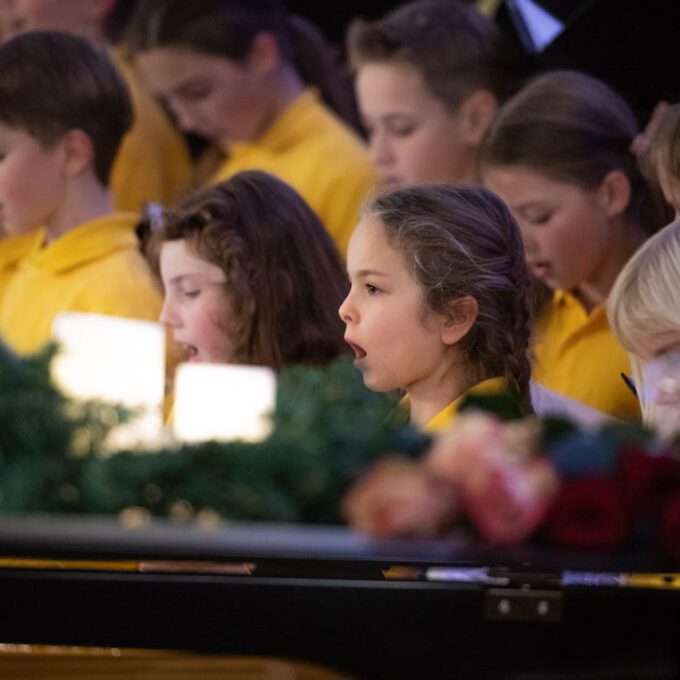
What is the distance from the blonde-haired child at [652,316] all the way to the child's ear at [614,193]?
14cm

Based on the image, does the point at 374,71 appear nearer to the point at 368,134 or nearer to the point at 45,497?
the point at 368,134

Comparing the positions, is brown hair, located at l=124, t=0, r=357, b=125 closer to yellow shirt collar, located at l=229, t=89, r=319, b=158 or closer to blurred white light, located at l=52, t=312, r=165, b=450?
yellow shirt collar, located at l=229, t=89, r=319, b=158

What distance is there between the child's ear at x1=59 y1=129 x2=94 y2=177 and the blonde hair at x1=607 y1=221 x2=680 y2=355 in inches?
46.8

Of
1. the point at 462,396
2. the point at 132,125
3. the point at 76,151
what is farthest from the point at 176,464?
the point at 132,125

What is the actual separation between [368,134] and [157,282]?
703 millimetres

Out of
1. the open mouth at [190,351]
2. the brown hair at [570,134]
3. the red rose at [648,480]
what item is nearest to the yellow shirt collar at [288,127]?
the brown hair at [570,134]

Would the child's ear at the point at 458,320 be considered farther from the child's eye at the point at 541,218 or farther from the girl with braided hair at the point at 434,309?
the child's eye at the point at 541,218

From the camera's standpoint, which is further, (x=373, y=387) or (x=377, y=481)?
(x=373, y=387)

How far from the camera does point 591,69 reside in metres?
2.71

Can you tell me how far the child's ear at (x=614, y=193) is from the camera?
259 centimetres

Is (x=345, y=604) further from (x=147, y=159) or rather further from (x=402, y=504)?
(x=147, y=159)

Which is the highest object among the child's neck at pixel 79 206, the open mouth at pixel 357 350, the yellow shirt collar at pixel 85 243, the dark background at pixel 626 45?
the dark background at pixel 626 45

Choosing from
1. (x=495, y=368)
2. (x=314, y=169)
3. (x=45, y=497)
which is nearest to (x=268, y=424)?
(x=45, y=497)

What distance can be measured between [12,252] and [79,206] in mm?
176
